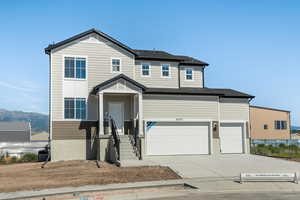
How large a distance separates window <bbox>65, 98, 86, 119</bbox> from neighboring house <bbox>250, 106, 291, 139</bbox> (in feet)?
91.1

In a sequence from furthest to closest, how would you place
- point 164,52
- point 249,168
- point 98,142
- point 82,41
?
point 164,52
point 82,41
point 98,142
point 249,168

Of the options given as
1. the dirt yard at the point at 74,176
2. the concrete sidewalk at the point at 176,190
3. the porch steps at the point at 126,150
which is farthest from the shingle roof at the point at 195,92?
the concrete sidewalk at the point at 176,190

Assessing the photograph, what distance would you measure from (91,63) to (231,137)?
1167 cm

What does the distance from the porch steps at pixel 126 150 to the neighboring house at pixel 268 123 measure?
2696 centimetres

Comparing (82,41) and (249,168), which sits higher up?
(82,41)

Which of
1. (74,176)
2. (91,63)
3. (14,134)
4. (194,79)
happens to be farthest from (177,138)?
(14,134)

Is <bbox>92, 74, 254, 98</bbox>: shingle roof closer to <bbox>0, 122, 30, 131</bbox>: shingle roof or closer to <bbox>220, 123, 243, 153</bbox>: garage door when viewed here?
<bbox>220, 123, 243, 153</bbox>: garage door

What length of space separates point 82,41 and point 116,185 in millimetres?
12099

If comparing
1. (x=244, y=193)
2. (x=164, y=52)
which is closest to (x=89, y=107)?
(x=164, y=52)

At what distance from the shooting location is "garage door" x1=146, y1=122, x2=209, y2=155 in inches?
865

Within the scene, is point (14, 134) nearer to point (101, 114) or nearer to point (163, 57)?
point (163, 57)

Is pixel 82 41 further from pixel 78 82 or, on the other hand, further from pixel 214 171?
pixel 214 171

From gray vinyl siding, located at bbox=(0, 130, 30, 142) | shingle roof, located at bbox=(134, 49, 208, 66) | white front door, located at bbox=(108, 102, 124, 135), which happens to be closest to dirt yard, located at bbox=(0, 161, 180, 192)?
white front door, located at bbox=(108, 102, 124, 135)

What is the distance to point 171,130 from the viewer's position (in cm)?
2244
